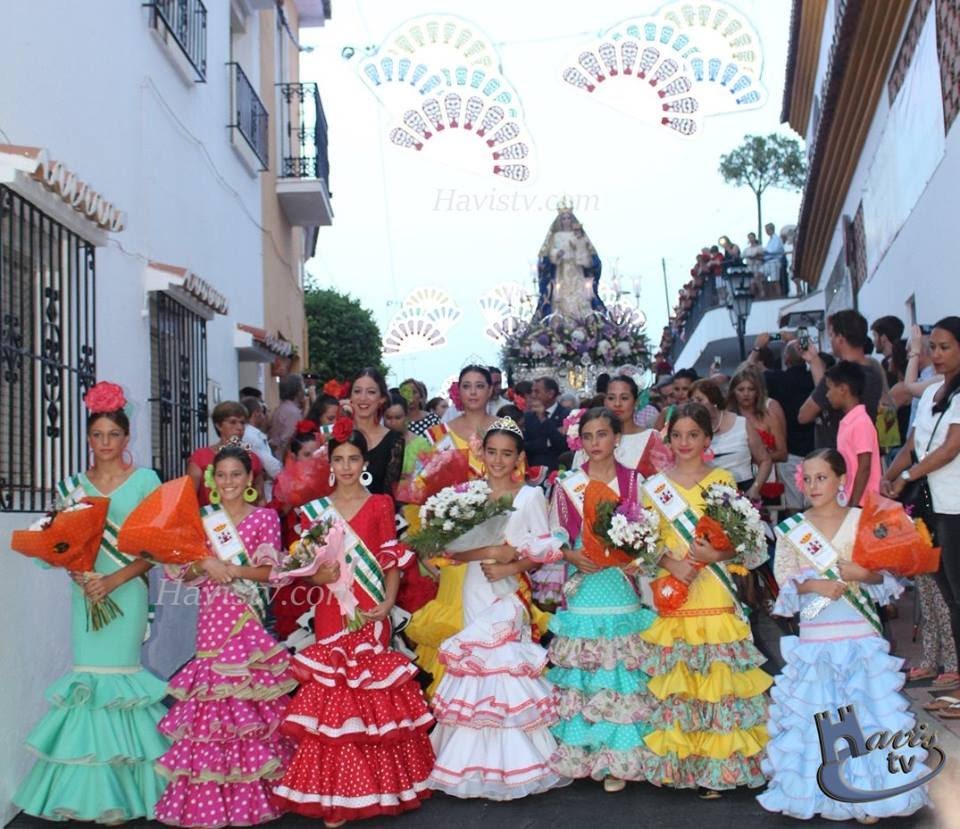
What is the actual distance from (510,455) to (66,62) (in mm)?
3583

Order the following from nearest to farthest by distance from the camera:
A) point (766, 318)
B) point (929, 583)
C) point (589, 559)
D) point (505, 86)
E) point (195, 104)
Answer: point (589, 559), point (929, 583), point (195, 104), point (505, 86), point (766, 318)

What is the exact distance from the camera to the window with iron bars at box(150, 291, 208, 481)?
9.23m

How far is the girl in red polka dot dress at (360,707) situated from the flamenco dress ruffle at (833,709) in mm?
1531

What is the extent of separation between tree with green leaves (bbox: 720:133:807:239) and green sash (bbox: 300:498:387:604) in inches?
1694

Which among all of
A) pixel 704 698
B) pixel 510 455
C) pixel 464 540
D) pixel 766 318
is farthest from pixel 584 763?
pixel 766 318

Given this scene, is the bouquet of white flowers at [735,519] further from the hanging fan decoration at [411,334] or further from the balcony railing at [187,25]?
the hanging fan decoration at [411,334]

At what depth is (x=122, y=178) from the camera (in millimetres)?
8406

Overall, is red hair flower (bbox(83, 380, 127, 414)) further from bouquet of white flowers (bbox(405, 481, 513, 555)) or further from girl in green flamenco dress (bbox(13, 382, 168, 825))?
bouquet of white flowers (bbox(405, 481, 513, 555))

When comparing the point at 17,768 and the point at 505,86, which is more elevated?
the point at 505,86

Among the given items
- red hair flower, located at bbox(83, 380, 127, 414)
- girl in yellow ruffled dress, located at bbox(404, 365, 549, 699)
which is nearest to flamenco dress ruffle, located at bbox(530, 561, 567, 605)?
girl in yellow ruffled dress, located at bbox(404, 365, 549, 699)

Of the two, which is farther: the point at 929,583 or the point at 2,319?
the point at 929,583

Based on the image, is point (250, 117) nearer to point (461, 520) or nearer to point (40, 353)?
point (40, 353)

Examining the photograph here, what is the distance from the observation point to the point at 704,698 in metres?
5.41

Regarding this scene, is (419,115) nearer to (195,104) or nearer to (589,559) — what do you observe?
(195,104)
